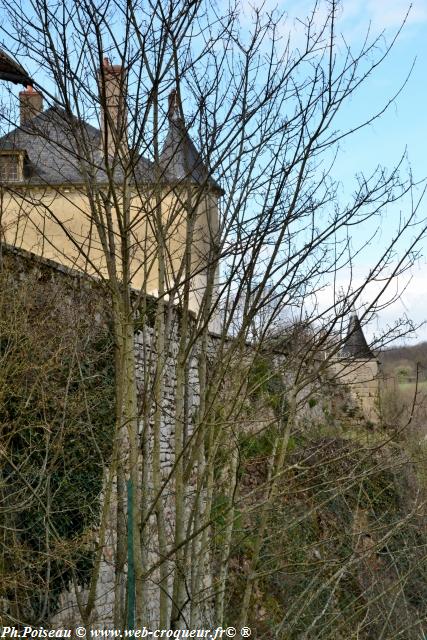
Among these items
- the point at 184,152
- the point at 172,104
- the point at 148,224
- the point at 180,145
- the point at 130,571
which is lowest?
the point at 130,571

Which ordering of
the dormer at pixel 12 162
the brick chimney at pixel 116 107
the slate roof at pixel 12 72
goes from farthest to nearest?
1. the dormer at pixel 12 162
2. the slate roof at pixel 12 72
3. the brick chimney at pixel 116 107

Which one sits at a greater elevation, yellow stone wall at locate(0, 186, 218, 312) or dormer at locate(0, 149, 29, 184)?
dormer at locate(0, 149, 29, 184)

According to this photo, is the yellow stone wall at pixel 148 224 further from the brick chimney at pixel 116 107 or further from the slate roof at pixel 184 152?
the brick chimney at pixel 116 107

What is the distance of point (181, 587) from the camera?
12.3 feet

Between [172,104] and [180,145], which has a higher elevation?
[172,104]

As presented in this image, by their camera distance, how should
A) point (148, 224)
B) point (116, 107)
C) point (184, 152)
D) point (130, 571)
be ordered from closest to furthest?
1. point (116, 107)
2. point (130, 571)
3. point (184, 152)
4. point (148, 224)

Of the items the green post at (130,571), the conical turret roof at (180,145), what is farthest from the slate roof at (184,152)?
the green post at (130,571)

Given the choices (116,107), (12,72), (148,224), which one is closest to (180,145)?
(116,107)

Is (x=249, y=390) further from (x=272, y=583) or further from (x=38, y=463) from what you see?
(x=272, y=583)

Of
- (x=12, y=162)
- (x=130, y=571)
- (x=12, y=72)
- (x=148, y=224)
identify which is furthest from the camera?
(x=12, y=162)

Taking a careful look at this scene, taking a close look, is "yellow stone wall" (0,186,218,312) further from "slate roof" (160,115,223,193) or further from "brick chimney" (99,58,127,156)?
"brick chimney" (99,58,127,156)

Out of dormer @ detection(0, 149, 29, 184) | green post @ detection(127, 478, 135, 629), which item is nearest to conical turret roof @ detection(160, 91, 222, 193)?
green post @ detection(127, 478, 135, 629)

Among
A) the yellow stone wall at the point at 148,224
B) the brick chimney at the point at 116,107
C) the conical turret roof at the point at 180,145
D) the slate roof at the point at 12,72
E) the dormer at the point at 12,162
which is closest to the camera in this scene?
the brick chimney at the point at 116,107

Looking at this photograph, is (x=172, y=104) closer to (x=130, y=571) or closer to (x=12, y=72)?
(x=12, y=72)
